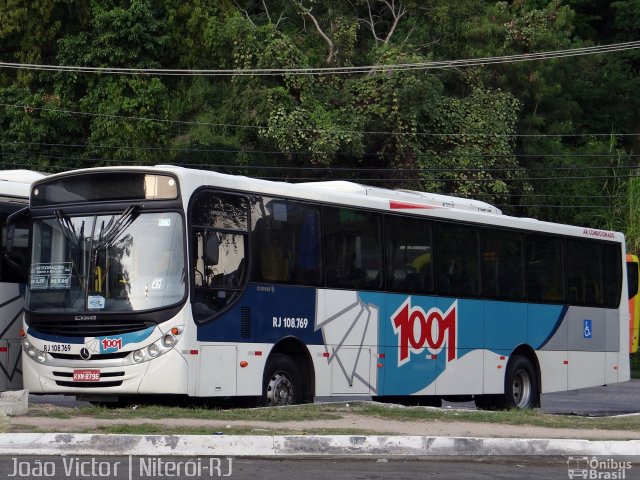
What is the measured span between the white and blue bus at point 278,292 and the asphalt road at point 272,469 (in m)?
3.93

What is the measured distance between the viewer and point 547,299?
20750 mm

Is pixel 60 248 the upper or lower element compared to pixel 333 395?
upper

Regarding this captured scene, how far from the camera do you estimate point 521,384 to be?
20406 millimetres

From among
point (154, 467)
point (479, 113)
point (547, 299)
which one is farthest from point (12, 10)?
point (154, 467)

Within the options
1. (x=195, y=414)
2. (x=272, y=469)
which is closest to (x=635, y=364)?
(x=195, y=414)

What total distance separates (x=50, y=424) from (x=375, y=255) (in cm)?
673

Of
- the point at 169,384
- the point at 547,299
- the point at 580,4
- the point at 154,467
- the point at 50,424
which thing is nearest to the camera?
the point at 154,467

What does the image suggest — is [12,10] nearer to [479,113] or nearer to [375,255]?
[479,113]

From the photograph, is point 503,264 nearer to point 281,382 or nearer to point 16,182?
point 281,382

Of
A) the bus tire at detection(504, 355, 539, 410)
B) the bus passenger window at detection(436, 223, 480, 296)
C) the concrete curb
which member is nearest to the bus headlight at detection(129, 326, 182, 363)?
the concrete curb

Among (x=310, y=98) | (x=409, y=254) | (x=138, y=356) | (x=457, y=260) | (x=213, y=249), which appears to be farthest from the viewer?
(x=310, y=98)

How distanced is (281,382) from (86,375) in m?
2.56

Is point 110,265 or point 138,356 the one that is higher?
point 110,265

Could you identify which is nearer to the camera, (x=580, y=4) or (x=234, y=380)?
(x=234, y=380)
